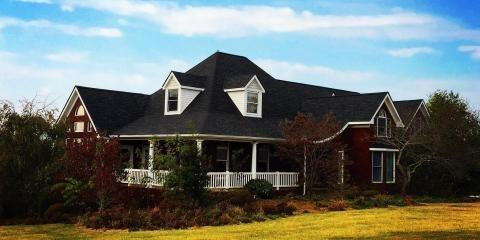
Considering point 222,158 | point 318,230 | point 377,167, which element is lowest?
point 318,230

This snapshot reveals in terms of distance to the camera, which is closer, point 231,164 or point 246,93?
point 231,164

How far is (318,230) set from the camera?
1819 centimetres

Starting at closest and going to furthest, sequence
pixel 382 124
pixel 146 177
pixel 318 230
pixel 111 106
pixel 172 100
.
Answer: pixel 318 230 < pixel 146 177 < pixel 172 100 < pixel 382 124 < pixel 111 106

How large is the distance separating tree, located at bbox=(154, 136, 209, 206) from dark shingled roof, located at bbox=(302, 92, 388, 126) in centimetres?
1315

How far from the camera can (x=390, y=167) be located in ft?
124

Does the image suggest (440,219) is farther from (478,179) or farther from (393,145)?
(478,179)

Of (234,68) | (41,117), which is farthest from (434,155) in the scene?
(41,117)

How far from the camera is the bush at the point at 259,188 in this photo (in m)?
30.1

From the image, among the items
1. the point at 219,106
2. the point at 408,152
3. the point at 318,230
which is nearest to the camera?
the point at 318,230

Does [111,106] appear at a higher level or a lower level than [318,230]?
higher

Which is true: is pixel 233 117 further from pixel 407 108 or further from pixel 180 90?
pixel 407 108

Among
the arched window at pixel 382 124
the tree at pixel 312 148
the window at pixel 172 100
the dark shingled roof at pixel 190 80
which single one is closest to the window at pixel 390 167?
the arched window at pixel 382 124

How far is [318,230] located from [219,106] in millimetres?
16551

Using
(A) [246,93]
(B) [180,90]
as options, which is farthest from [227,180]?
(B) [180,90]
